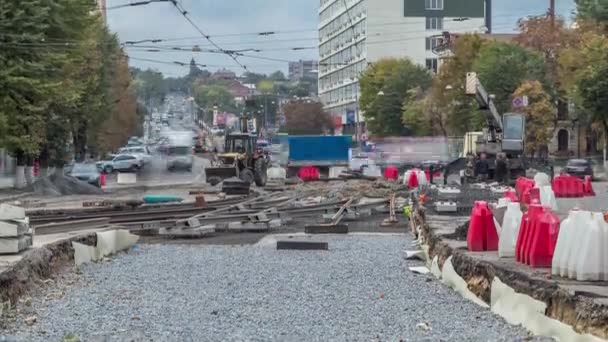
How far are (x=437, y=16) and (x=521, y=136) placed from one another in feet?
303

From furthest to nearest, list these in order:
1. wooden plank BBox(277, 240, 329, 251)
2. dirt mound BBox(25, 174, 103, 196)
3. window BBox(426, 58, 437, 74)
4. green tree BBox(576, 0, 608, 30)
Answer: window BBox(426, 58, 437, 74) → green tree BBox(576, 0, 608, 30) → dirt mound BBox(25, 174, 103, 196) → wooden plank BBox(277, 240, 329, 251)

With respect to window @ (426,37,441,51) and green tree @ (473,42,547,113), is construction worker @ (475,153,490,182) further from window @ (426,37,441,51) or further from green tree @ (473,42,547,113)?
window @ (426,37,441,51)

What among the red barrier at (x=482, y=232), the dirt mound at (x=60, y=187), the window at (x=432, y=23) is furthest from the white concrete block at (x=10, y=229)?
the window at (x=432, y=23)

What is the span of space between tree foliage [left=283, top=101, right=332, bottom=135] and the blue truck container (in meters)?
77.4

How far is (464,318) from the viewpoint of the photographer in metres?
11.3

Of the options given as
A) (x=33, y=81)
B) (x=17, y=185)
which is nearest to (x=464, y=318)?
(x=33, y=81)

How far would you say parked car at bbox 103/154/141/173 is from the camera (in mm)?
72475

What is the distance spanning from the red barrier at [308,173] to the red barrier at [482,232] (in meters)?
40.7

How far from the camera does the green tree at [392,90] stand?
116 metres

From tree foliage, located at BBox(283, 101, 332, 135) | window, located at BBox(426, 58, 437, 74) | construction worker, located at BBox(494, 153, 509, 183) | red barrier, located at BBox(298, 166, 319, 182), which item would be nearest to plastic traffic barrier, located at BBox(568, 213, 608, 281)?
construction worker, located at BBox(494, 153, 509, 183)

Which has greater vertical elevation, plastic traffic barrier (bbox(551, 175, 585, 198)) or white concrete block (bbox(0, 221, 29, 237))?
white concrete block (bbox(0, 221, 29, 237))

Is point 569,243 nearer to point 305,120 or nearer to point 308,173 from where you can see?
point 308,173

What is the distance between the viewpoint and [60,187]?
154ft

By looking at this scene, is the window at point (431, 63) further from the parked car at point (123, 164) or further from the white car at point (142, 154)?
the parked car at point (123, 164)
